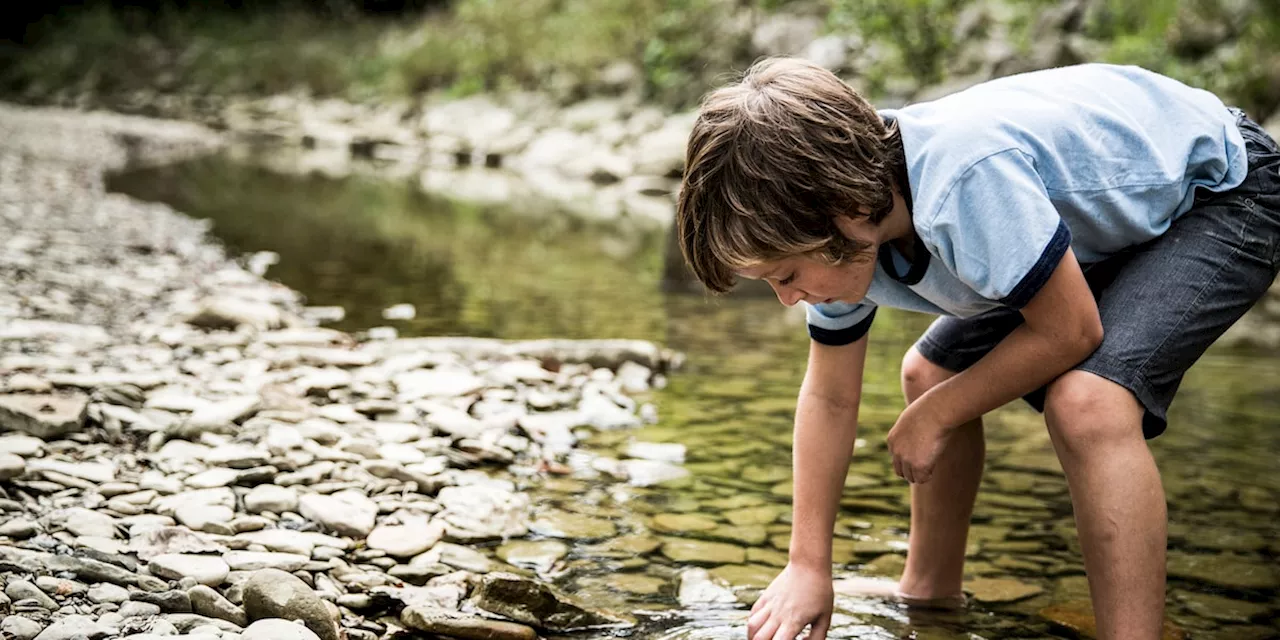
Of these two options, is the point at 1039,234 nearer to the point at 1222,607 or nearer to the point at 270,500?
the point at 1222,607

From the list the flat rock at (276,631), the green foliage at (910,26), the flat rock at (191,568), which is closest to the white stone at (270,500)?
the flat rock at (191,568)

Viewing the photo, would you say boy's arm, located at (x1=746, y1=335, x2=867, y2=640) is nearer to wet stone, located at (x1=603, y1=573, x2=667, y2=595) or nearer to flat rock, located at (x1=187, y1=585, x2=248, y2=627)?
wet stone, located at (x1=603, y1=573, x2=667, y2=595)

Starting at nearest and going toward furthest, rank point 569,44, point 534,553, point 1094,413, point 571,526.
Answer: point 1094,413 → point 534,553 → point 571,526 → point 569,44

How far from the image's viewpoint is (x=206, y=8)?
2641 cm

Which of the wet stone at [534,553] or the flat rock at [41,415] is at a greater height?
the flat rock at [41,415]

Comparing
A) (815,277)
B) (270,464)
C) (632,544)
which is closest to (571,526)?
(632,544)

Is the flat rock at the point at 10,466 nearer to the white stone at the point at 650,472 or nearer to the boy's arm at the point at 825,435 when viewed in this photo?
the white stone at the point at 650,472

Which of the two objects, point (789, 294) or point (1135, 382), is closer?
point (1135, 382)

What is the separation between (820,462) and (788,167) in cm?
56

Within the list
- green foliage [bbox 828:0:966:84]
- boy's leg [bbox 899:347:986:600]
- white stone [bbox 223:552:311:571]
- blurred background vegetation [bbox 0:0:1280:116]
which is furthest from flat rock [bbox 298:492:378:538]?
green foliage [bbox 828:0:966:84]

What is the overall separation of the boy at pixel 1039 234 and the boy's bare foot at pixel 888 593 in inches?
12.0

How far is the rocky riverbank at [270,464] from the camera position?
1.77 metres

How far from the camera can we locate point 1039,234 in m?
1.44

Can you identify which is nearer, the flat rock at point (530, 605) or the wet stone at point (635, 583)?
the flat rock at point (530, 605)
